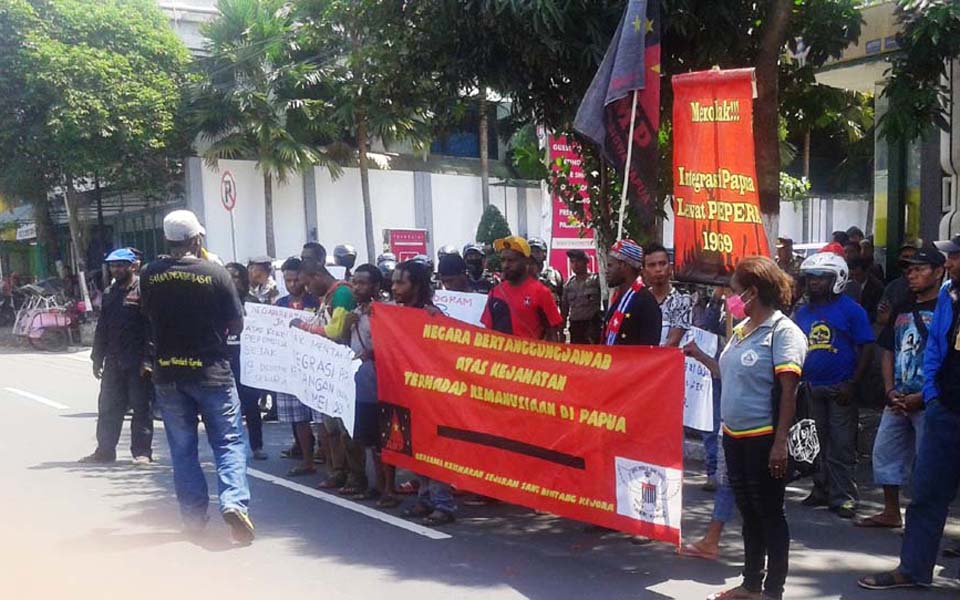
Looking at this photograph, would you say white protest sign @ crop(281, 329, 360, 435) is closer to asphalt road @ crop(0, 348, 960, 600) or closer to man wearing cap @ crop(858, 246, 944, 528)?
asphalt road @ crop(0, 348, 960, 600)

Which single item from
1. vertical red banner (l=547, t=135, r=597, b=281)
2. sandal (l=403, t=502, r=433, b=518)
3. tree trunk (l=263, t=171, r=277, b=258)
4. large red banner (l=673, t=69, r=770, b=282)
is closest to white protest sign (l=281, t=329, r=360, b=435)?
sandal (l=403, t=502, r=433, b=518)

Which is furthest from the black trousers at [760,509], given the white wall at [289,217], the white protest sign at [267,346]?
the white wall at [289,217]

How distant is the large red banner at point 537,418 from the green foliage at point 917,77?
485 cm

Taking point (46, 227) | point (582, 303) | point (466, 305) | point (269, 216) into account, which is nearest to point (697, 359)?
point (466, 305)

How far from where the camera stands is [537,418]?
554 cm

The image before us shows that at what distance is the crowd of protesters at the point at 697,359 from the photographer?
441 cm

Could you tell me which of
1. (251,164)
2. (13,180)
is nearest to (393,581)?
(13,180)

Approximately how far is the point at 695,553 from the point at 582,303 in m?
5.40

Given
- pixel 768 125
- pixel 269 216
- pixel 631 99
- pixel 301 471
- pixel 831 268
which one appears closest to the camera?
pixel 831 268

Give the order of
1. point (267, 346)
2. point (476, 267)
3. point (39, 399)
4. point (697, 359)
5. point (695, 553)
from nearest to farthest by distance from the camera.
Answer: point (695, 553) < point (697, 359) < point (267, 346) < point (476, 267) < point (39, 399)

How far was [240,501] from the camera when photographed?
5613 mm

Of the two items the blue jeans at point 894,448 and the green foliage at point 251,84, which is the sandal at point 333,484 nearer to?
the blue jeans at point 894,448

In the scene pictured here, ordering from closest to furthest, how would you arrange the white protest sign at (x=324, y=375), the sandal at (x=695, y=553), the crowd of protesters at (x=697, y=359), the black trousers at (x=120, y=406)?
the crowd of protesters at (x=697, y=359) → the sandal at (x=695, y=553) → the white protest sign at (x=324, y=375) → the black trousers at (x=120, y=406)

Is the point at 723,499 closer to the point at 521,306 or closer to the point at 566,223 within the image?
the point at 521,306
